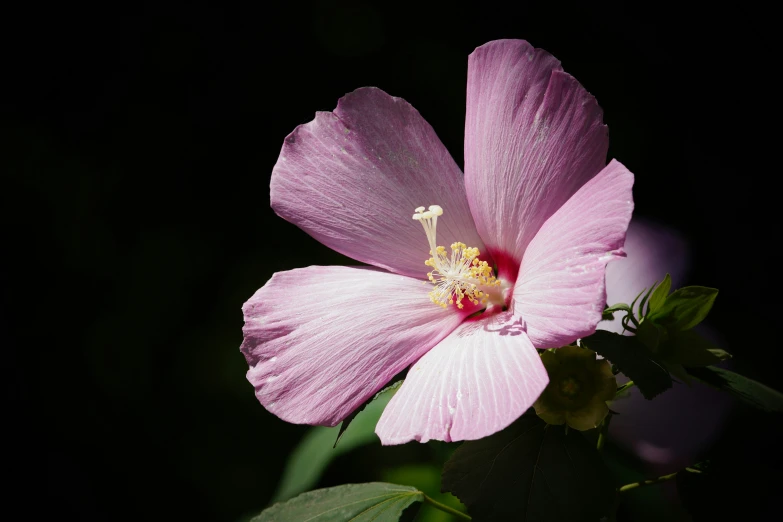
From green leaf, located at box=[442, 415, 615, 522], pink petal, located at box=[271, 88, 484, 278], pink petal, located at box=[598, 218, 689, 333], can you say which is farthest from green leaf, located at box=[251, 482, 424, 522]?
pink petal, located at box=[598, 218, 689, 333]

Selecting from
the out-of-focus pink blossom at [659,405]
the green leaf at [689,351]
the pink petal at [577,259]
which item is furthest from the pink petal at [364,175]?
the out-of-focus pink blossom at [659,405]

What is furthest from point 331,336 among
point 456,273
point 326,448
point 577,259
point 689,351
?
point 326,448

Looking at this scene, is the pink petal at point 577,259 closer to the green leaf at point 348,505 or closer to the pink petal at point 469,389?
the pink petal at point 469,389

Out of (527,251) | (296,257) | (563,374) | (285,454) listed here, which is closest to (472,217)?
(527,251)

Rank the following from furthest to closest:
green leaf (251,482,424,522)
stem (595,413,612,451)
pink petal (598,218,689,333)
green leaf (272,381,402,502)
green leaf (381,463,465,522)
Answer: green leaf (381,463,465,522), pink petal (598,218,689,333), green leaf (272,381,402,502), green leaf (251,482,424,522), stem (595,413,612,451)

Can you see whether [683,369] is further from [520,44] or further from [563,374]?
[520,44]

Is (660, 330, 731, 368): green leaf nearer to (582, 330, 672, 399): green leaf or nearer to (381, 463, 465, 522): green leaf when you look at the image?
(582, 330, 672, 399): green leaf
